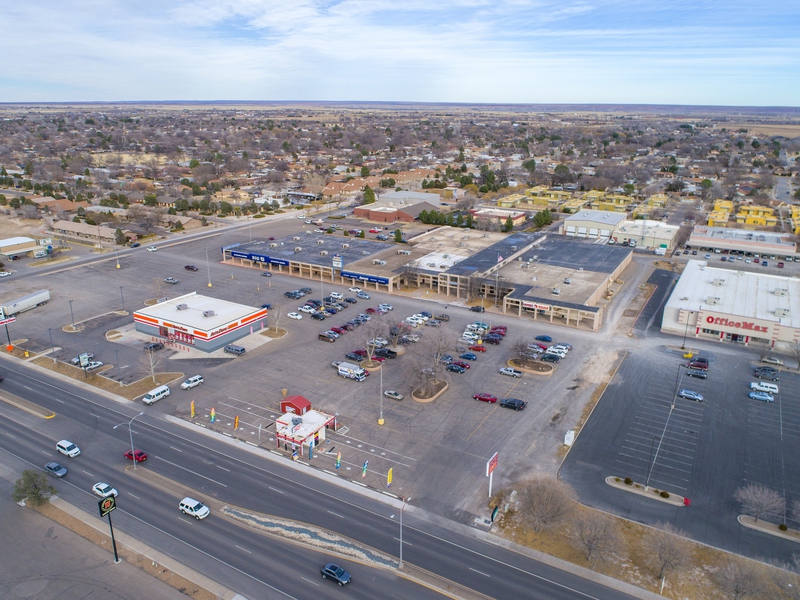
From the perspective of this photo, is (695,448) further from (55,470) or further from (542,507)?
(55,470)

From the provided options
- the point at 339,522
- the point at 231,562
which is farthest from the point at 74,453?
the point at 339,522

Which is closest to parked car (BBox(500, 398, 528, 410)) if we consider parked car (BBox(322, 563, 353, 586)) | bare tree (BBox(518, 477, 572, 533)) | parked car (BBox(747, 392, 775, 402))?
bare tree (BBox(518, 477, 572, 533))

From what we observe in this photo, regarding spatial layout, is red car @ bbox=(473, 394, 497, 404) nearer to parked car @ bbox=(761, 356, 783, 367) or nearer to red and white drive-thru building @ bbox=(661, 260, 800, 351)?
red and white drive-thru building @ bbox=(661, 260, 800, 351)

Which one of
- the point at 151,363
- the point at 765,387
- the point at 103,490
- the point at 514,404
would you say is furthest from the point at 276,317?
the point at 765,387

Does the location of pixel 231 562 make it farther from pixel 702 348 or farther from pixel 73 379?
pixel 702 348

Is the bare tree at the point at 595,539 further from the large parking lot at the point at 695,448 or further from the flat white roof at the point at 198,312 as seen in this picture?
the flat white roof at the point at 198,312
